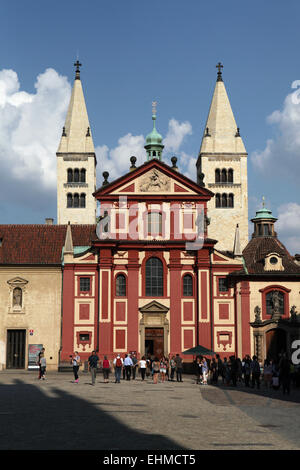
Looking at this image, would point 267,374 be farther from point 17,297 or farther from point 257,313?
point 17,297

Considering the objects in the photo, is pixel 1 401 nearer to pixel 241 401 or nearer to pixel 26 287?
pixel 241 401

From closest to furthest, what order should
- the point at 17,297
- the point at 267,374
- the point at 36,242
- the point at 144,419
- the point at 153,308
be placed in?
the point at 144,419 < the point at 267,374 < the point at 153,308 < the point at 17,297 < the point at 36,242

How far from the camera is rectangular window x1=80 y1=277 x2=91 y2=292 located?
49.5 meters

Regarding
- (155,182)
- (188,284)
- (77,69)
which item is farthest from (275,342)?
(77,69)

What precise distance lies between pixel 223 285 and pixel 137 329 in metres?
7.60

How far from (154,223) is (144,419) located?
3323cm

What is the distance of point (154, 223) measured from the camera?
165 feet

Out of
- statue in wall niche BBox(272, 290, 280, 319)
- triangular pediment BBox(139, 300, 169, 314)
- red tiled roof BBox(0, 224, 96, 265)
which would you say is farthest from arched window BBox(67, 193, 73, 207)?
statue in wall niche BBox(272, 290, 280, 319)

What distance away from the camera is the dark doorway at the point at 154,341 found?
161 feet

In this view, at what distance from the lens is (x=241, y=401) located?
81.7ft

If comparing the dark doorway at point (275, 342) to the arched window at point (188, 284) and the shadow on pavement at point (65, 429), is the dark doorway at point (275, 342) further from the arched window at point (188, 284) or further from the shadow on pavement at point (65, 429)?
the shadow on pavement at point (65, 429)

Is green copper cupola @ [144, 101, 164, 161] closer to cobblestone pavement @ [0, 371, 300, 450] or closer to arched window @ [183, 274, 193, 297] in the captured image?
arched window @ [183, 274, 193, 297]

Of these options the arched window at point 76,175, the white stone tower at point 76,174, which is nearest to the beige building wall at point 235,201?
the white stone tower at point 76,174
